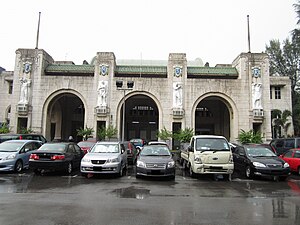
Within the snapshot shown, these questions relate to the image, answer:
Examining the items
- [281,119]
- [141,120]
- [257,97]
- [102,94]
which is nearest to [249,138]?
[257,97]

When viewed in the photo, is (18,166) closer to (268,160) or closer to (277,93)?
(268,160)

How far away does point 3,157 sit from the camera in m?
11.1

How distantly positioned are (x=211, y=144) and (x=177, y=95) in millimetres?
16441

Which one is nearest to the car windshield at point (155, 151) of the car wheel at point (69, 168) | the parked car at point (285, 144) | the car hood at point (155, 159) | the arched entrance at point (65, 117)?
the car hood at point (155, 159)

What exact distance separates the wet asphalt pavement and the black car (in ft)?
2.90

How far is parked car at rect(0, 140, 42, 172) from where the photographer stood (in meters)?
11.1

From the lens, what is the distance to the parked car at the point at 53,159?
10.5 meters

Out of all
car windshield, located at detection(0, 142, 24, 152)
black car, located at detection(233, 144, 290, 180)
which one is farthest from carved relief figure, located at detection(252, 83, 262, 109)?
car windshield, located at detection(0, 142, 24, 152)

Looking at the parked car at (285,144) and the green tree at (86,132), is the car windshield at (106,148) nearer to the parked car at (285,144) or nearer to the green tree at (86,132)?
the parked car at (285,144)

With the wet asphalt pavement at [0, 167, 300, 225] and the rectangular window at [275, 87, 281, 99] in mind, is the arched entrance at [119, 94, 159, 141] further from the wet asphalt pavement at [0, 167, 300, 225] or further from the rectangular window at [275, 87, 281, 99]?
the wet asphalt pavement at [0, 167, 300, 225]

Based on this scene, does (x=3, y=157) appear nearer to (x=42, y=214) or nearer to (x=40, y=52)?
(x=42, y=214)

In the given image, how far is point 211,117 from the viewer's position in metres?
36.5

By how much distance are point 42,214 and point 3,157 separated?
295 inches

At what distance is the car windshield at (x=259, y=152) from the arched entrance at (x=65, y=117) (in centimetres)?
2669
